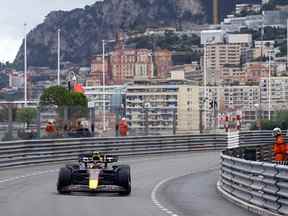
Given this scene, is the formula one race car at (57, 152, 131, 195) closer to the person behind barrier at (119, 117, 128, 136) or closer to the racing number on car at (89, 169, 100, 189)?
the racing number on car at (89, 169, 100, 189)

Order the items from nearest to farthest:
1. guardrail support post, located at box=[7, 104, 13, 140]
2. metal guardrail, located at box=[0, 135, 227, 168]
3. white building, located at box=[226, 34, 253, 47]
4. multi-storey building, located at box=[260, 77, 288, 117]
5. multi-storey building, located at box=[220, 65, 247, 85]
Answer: metal guardrail, located at box=[0, 135, 227, 168]
guardrail support post, located at box=[7, 104, 13, 140]
multi-storey building, located at box=[260, 77, 288, 117]
multi-storey building, located at box=[220, 65, 247, 85]
white building, located at box=[226, 34, 253, 47]

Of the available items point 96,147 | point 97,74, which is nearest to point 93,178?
point 96,147

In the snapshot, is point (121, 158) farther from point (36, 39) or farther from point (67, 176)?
point (36, 39)

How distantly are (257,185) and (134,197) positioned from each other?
3795mm

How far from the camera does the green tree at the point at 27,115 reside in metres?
36.2

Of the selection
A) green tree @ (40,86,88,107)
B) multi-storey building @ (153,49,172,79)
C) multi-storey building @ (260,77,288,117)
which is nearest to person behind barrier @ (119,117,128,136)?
green tree @ (40,86,88,107)

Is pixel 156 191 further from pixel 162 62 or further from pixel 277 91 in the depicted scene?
pixel 162 62

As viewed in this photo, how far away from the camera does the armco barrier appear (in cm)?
1706

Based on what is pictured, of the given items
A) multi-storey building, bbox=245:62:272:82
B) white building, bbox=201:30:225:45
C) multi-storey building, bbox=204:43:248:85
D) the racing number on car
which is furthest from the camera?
white building, bbox=201:30:225:45

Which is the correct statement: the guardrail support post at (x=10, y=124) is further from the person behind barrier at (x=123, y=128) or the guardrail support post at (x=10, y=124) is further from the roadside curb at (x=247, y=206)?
the roadside curb at (x=247, y=206)

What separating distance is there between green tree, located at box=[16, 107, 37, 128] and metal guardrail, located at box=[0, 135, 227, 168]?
969 mm

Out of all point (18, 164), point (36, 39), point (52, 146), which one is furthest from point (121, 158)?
point (36, 39)

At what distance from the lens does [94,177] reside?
21984 millimetres

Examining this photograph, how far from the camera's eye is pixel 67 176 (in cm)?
2197
